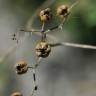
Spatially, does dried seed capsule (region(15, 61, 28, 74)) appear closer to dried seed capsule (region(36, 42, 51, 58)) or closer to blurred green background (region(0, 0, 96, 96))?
dried seed capsule (region(36, 42, 51, 58))

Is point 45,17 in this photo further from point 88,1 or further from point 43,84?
point 43,84

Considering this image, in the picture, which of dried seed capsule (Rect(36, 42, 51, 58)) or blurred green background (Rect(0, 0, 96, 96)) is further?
blurred green background (Rect(0, 0, 96, 96))

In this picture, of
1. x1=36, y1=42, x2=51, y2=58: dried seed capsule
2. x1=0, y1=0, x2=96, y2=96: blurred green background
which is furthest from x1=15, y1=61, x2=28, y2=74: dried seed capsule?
x1=0, y1=0, x2=96, y2=96: blurred green background

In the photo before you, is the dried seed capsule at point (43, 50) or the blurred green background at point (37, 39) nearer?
the dried seed capsule at point (43, 50)

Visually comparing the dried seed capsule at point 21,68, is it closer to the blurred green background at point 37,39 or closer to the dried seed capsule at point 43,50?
the dried seed capsule at point 43,50

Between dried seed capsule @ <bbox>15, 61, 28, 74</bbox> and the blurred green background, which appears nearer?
dried seed capsule @ <bbox>15, 61, 28, 74</bbox>

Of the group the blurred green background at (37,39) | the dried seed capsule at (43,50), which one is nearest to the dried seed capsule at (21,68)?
the dried seed capsule at (43,50)

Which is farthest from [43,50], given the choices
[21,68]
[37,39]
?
[37,39]

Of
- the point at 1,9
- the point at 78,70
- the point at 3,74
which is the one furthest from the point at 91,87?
the point at 1,9

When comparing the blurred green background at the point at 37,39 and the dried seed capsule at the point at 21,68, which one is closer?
the dried seed capsule at the point at 21,68

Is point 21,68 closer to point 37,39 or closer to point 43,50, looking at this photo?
point 43,50

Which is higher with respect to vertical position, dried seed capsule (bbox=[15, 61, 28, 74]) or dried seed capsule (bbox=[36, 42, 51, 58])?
dried seed capsule (bbox=[36, 42, 51, 58])

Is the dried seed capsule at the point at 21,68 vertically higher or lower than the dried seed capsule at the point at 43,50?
lower
